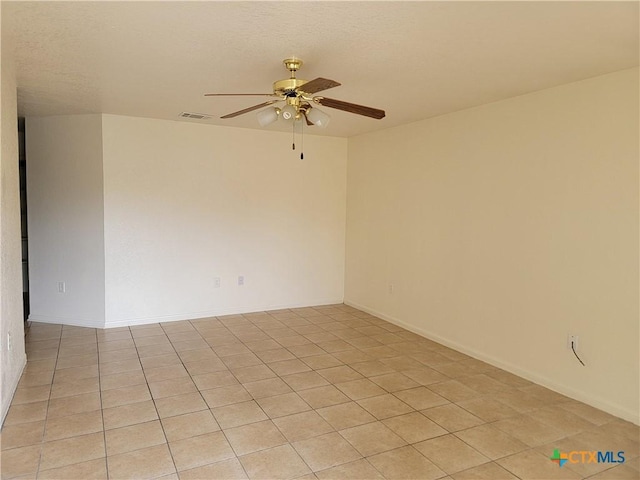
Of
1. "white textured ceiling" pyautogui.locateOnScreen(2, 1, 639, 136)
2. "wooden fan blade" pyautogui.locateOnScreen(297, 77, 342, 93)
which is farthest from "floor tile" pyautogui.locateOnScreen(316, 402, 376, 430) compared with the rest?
"white textured ceiling" pyautogui.locateOnScreen(2, 1, 639, 136)

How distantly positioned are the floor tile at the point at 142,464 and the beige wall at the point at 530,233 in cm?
286

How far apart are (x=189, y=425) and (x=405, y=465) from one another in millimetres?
1376

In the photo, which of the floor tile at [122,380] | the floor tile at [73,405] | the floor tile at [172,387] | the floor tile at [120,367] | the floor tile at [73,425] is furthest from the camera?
the floor tile at [120,367]

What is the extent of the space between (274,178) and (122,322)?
2.54m

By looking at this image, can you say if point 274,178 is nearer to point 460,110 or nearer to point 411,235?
point 411,235

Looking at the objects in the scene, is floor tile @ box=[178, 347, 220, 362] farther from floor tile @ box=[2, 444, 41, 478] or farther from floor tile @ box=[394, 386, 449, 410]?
floor tile @ box=[394, 386, 449, 410]

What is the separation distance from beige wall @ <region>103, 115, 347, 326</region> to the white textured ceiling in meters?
1.24

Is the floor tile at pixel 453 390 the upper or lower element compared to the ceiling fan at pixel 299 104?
lower

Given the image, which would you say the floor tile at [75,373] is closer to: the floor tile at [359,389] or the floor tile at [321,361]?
the floor tile at [321,361]

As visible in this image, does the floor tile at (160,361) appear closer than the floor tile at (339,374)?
No

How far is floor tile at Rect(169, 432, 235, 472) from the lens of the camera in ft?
7.76

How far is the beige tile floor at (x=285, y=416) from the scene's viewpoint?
92.8 inches

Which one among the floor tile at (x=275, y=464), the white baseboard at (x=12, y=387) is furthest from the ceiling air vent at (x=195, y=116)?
the floor tile at (x=275, y=464)

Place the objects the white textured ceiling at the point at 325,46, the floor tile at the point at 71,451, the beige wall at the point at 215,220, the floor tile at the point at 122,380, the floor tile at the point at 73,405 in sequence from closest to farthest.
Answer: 1. the white textured ceiling at the point at 325,46
2. the floor tile at the point at 71,451
3. the floor tile at the point at 73,405
4. the floor tile at the point at 122,380
5. the beige wall at the point at 215,220
